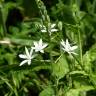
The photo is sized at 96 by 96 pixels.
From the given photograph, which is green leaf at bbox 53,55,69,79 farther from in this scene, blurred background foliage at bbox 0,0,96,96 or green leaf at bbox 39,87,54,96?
green leaf at bbox 39,87,54,96

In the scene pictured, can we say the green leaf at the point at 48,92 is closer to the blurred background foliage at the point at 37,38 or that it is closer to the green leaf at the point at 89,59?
the blurred background foliage at the point at 37,38

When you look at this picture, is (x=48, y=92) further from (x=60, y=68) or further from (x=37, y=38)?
(x=37, y=38)

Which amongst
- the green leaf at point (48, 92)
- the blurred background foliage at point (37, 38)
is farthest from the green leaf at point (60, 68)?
the green leaf at point (48, 92)

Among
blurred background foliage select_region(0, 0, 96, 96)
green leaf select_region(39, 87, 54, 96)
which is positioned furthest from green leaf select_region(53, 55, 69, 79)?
green leaf select_region(39, 87, 54, 96)

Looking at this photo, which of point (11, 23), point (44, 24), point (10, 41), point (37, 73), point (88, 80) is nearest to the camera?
point (44, 24)

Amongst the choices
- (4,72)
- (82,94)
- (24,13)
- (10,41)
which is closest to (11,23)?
(24,13)

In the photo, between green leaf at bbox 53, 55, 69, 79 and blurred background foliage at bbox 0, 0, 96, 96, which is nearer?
green leaf at bbox 53, 55, 69, 79

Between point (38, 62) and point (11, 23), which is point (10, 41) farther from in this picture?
point (38, 62)

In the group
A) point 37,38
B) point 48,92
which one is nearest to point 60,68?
point 48,92
